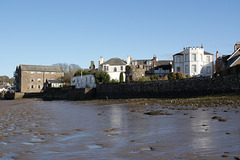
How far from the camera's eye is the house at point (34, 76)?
302 feet

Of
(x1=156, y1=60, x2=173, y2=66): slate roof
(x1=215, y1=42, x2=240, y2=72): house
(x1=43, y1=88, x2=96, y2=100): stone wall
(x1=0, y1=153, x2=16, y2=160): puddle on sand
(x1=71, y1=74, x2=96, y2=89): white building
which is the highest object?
(x1=156, y1=60, x2=173, y2=66): slate roof

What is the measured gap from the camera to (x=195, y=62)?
185ft

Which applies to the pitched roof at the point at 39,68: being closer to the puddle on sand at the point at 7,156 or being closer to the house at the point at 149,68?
the house at the point at 149,68

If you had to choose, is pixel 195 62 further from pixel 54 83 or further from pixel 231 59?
pixel 54 83

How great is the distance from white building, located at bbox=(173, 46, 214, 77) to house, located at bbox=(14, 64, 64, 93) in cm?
5036

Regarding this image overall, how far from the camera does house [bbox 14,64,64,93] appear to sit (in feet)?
302

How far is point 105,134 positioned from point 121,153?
288 cm

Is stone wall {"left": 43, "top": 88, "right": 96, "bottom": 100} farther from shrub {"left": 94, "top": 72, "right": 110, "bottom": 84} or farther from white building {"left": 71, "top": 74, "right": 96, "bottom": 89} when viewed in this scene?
shrub {"left": 94, "top": 72, "right": 110, "bottom": 84}

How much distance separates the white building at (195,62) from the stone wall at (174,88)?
20360mm

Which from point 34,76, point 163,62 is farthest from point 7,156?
point 34,76

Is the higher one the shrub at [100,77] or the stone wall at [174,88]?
the shrub at [100,77]

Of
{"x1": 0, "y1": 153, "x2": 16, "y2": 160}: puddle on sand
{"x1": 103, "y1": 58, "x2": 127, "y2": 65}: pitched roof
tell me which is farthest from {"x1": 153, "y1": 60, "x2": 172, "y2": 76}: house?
{"x1": 0, "y1": 153, "x2": 16, "y2": 160}: puddle on sand

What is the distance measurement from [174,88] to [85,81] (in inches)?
1443

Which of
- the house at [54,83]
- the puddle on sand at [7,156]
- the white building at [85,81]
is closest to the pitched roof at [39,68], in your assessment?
the house at [54,83]
